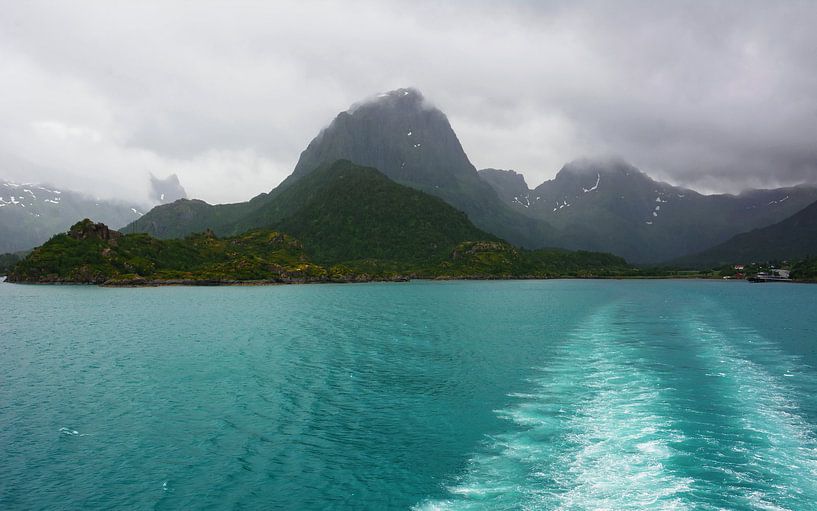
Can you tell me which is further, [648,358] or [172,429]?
[648,358]

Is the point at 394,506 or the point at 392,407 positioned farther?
the point at 392,407

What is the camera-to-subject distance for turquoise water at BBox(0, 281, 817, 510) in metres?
24.0

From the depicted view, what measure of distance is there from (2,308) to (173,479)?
14285 cm

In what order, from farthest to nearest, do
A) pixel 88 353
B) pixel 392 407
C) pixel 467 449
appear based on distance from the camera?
pixel 88 353
pixel 392 407
pixel 467 449

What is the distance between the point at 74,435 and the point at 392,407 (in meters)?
22.9

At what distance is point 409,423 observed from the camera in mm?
35750

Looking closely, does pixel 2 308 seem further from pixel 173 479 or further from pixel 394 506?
pixel 394 506

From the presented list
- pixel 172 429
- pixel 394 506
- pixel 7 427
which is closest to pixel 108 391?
pixel 7 427

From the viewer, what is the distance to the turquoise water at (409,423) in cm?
2405

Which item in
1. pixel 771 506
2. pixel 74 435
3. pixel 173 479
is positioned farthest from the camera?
pixel 74 435

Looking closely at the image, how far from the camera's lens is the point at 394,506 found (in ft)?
75.9

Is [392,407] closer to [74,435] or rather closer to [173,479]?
[173,479]

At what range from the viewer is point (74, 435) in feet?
108

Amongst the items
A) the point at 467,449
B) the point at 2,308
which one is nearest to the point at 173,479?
the point at 467,449
